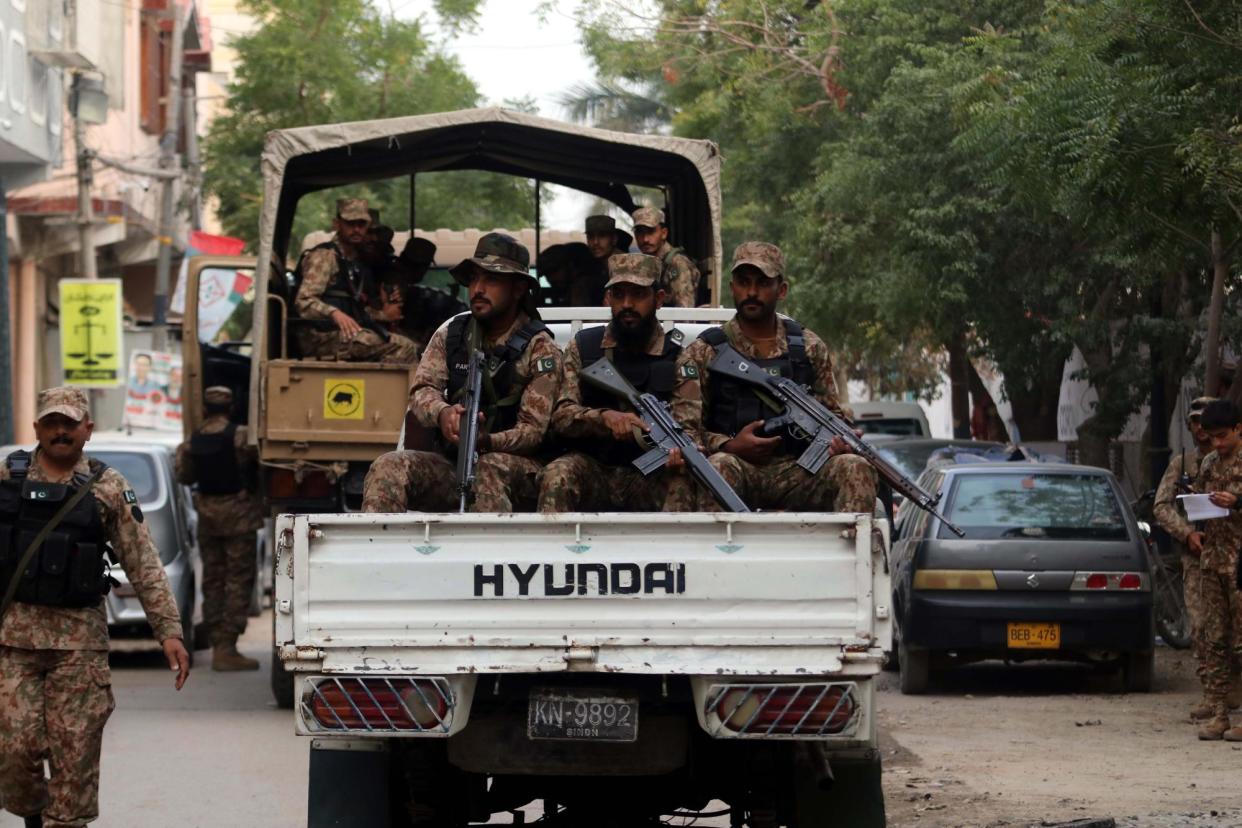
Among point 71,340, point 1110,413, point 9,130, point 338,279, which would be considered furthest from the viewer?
point 71,340

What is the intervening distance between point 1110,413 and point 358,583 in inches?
602

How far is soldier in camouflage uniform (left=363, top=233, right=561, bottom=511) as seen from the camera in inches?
287

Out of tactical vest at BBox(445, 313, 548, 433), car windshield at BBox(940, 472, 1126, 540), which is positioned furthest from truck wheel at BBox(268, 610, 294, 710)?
tactical vest at BBox(445, 313, 548, 433)

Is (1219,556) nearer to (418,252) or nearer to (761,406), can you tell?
(761,406)

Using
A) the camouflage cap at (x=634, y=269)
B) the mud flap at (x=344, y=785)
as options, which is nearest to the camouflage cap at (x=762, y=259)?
the camouflage cap at (x=634, y=269)

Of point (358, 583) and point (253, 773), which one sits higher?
point (358, 583)

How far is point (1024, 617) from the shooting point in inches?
517

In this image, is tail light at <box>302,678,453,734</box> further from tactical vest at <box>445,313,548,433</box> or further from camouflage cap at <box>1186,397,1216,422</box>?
camouflage cap at <box>1186,397,1216,422</box>

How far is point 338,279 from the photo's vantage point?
11734 millimetres

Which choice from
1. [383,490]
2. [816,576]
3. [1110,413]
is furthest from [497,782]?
[1110,413]

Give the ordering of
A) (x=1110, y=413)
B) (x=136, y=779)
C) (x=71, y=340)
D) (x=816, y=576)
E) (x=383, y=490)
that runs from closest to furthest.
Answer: (x=816, y=576) → (x=383, y=490) → (x=136, y=779) → (x=1110, y=413) → (x=71, y=340)

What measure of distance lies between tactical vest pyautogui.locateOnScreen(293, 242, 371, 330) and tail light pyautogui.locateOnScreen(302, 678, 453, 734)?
18.7 feet

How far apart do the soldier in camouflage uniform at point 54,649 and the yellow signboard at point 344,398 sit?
4.25m

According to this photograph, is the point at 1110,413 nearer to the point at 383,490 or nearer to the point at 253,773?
the point at 253,773
